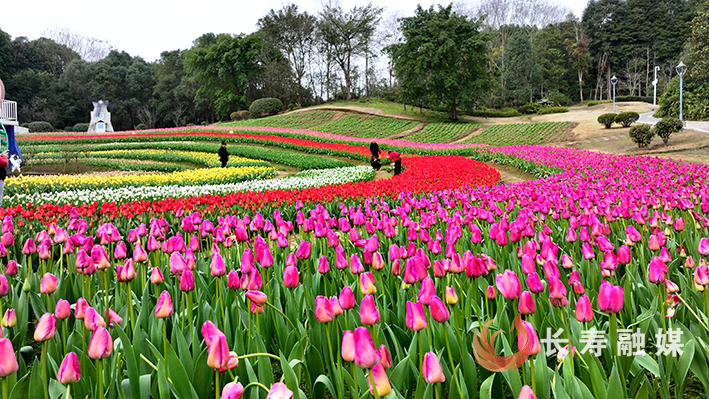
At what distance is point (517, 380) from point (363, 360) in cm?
68

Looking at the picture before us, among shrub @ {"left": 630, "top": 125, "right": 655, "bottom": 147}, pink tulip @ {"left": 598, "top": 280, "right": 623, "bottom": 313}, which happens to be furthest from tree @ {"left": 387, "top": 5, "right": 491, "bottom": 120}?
pink tulip @ {"left": 598, "top": 280, "right": 623, "bottom": 313}

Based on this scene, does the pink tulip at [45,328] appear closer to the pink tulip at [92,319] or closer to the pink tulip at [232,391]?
the pink tulip at [92,319]

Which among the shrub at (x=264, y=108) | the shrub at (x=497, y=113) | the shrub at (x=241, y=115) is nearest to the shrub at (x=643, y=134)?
the shrub at (x=497, y=113)

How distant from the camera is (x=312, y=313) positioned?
2.15 m

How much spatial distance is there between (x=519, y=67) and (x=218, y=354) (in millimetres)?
56614

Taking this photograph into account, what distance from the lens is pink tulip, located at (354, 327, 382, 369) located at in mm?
1194

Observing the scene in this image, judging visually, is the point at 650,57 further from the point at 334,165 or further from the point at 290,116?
the point at 334,165

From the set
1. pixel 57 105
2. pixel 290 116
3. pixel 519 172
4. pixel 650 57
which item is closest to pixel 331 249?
pixel 519 172

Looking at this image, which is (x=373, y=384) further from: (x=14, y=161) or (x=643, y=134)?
(x=643, y=134)

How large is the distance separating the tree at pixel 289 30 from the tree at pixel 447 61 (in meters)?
16.0

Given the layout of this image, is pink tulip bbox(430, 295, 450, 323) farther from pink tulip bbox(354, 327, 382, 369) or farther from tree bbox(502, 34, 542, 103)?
tree bbox(502, 34, 542, 103)

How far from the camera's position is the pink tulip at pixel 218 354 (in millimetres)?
1255

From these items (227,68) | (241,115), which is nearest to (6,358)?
(241,115)

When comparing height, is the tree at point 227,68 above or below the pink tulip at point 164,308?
above
